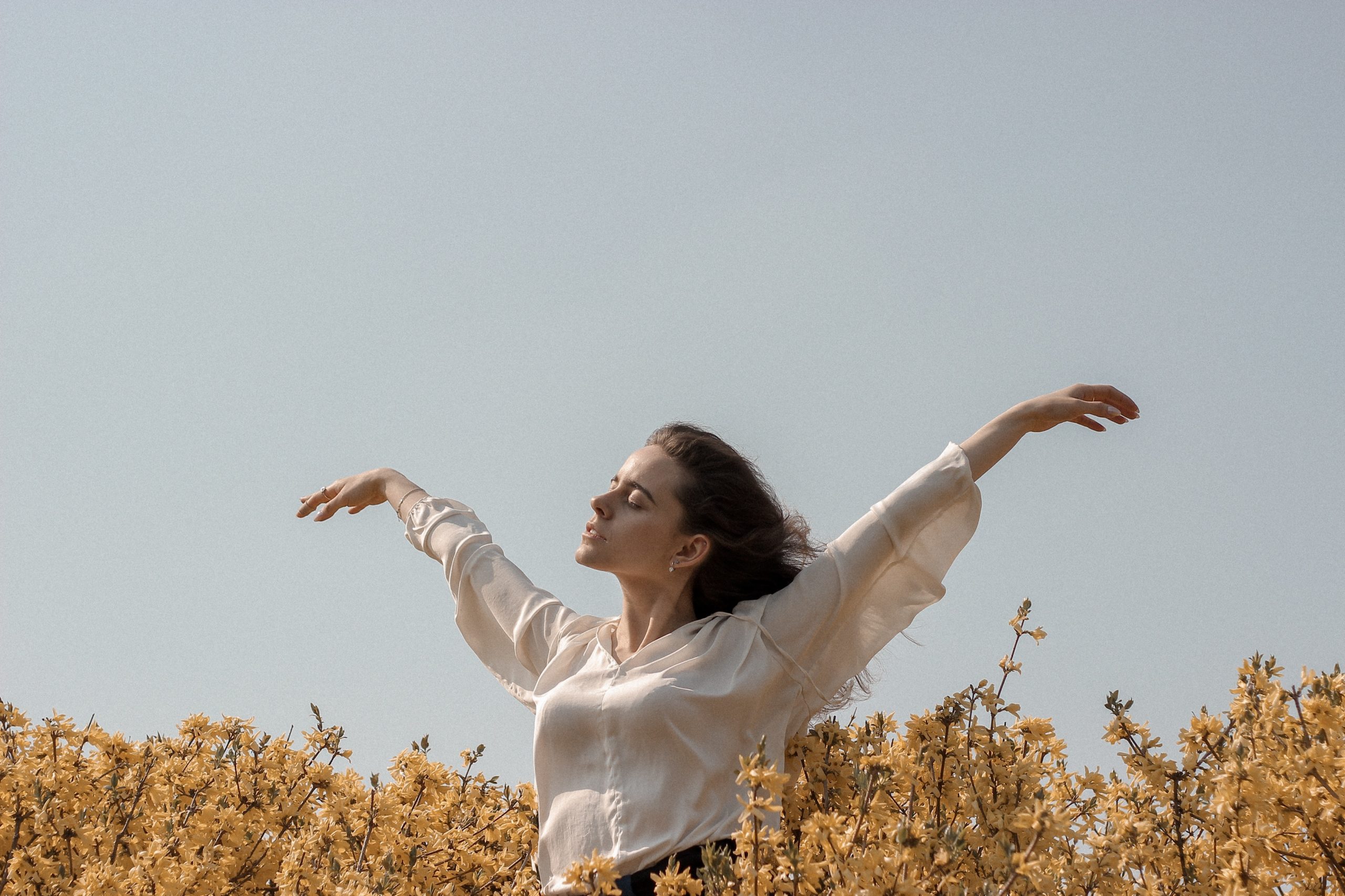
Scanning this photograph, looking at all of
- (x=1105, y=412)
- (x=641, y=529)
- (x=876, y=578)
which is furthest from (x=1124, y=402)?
(x=641, y=529)

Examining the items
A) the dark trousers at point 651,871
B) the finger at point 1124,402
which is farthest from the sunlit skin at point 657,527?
the dark trousers at point 651,871

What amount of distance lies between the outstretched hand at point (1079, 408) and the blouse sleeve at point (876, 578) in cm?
19

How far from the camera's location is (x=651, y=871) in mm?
2559

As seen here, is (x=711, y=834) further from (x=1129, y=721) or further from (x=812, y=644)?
(x=1129, y=721)

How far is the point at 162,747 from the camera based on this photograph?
361 centimetres

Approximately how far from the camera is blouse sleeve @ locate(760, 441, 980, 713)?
2.80 m

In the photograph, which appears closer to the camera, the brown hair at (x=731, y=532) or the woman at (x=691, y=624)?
the woman at (x=691, y=624)

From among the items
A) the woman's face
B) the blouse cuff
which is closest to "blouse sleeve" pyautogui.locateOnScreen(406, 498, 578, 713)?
the blouse cuff

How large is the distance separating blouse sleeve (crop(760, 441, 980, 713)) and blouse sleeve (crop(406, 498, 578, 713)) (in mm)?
655

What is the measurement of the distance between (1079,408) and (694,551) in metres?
1.01

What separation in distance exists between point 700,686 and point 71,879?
5.18ft

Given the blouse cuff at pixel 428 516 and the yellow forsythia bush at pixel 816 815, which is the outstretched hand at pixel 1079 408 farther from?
the blouse cuff at pixel 428 516

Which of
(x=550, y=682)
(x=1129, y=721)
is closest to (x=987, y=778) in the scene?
(x=1129, y=721)

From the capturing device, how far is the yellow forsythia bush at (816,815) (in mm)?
2057
